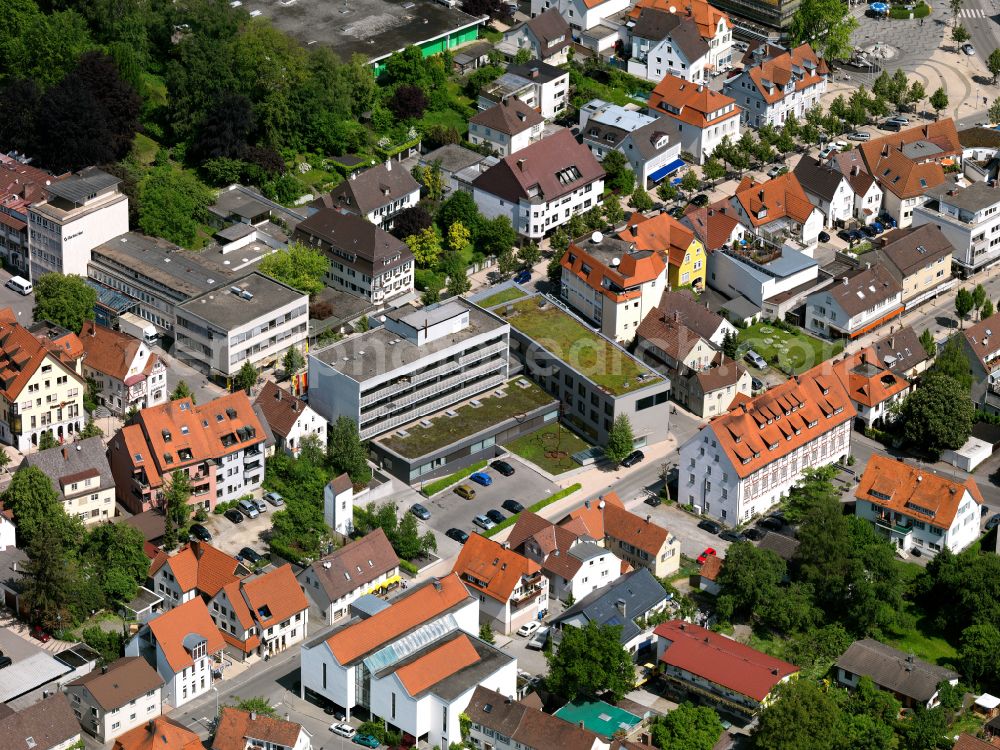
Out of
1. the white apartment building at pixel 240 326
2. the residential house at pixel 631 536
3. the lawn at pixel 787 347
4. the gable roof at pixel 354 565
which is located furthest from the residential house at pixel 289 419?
the lawn at pixel 787 347

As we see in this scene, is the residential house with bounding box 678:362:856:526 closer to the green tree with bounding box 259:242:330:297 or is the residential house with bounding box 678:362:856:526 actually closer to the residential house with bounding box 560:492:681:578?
the residential house with bounding box 560:492:681:578

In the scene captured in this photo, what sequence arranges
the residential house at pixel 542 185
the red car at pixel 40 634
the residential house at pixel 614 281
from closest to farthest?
the red car at pixel 40 634
the residential house at pixel 614 281
the residential house at pixel 542 185

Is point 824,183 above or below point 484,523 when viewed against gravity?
above

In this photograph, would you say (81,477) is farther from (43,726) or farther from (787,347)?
(787,347)

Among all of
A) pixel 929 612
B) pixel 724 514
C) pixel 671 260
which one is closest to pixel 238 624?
pixel 724 514

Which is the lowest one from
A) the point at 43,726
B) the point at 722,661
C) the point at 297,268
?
the point at 43,726

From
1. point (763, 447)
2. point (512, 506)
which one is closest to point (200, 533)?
point (512, 506)

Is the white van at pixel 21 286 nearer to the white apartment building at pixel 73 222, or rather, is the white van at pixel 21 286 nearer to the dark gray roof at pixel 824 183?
the white apartment building at pixel 73 222
